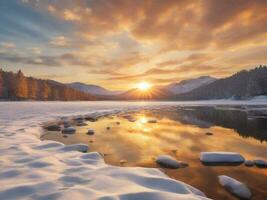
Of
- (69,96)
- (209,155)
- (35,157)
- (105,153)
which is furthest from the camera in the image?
(69,96)

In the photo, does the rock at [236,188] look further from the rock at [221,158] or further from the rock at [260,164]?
the rock at [260,164]

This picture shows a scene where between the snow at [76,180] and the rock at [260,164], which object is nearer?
the snow at [76,180]

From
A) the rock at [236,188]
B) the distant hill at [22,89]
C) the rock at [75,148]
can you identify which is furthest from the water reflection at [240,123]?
the distant hill at [22,89]

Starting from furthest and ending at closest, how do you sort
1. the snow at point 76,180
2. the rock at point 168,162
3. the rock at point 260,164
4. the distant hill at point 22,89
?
the distant hill at point 22,89 → the rock at point 260,164 → the rock at point 168,162 → the snow at point 76,180

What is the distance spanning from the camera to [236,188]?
6.61m

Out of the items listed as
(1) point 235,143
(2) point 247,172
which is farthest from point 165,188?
(1) point 235,143

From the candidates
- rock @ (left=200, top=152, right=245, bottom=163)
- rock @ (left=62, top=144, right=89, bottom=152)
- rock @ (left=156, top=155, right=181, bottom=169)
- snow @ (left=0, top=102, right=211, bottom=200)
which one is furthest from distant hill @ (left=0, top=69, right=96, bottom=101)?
rock @ (left=200, top=152, right=245, bottom=163)

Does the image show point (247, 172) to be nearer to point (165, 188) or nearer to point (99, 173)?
point (165, 188)

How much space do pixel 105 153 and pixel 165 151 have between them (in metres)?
3.13

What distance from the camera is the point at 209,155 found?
32.3 feet

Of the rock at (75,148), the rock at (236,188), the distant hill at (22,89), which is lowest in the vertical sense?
the rock at (236,188)

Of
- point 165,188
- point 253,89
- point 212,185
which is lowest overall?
point 212,185

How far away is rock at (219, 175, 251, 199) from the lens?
248 inches

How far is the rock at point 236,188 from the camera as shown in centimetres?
631
